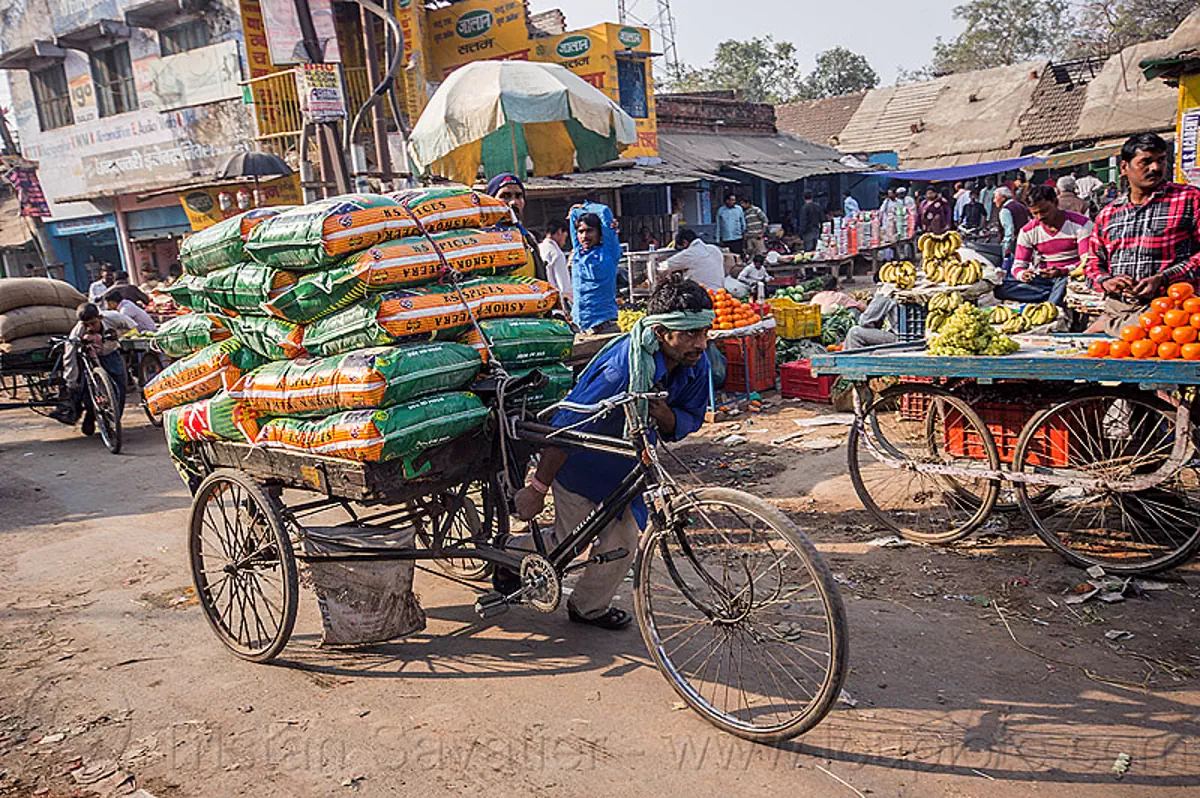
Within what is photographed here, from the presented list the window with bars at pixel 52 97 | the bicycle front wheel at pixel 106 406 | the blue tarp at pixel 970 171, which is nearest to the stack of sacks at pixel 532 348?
the bicycle front wheel at pixel 106 406

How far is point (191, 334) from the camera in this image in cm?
472

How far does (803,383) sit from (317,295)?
5.99 m

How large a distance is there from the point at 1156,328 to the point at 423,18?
16.5 metres

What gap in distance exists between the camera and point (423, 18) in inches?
697

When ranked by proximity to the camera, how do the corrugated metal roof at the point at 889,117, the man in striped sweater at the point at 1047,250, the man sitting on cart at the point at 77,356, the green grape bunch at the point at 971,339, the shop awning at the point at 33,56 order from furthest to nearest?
the corrugated metal roof at the point at 889,117, the shop awning at the point at 33,56, the man sitting on cart at the point at 77,356, the man in striped sweater at the point at 1047,250, the green grape bunch at the point at 971,339

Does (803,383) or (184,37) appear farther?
(184,37)

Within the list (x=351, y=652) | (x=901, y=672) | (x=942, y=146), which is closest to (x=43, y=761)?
(x=351, y=652)

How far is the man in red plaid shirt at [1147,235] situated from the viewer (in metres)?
4.79

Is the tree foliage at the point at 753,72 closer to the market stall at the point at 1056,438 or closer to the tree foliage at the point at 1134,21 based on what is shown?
the tree foliage at the point at 1134,21

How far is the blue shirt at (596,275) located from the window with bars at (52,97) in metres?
18.8

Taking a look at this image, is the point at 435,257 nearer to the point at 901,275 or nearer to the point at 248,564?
the point at 248,564

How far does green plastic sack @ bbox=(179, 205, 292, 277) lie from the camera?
4105 mm

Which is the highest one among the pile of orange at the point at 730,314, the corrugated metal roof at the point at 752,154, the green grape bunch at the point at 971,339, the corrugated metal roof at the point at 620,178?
the corrugated metal roof at the point at 752,154

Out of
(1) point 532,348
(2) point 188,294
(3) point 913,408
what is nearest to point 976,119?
(3) point 913,408
